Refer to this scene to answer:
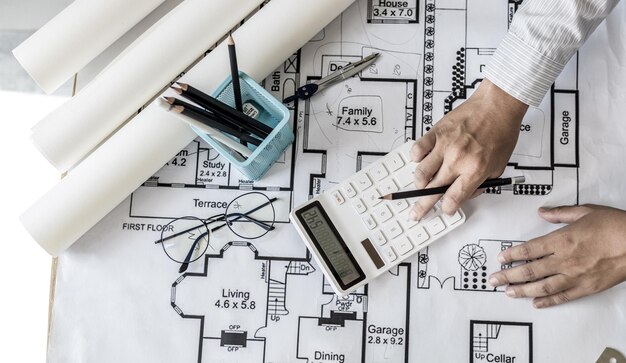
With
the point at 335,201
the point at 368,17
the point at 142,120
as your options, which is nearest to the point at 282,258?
the point at 335,201

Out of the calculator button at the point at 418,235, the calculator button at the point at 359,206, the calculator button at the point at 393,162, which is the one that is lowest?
the calculator button at the point at 418,235

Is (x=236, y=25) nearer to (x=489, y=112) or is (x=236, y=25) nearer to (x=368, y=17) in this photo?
(x=368, y=17)

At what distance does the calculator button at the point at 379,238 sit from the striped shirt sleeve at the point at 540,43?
9.3 inches

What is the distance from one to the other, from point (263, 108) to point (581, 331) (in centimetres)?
49

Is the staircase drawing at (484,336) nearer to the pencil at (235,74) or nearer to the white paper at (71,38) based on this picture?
the pencil at (235,74)

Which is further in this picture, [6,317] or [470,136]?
[6,317]

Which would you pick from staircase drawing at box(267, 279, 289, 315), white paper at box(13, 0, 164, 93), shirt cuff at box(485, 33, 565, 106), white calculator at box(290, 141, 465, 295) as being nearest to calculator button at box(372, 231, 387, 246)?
white calculator at box(290, 141, 465, 295)

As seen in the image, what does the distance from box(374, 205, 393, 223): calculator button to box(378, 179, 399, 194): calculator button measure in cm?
2

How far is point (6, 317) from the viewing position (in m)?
0.84

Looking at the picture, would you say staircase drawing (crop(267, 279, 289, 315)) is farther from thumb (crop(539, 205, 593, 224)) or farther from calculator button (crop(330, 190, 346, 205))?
thumb (crop(539, 205, 593, 224))

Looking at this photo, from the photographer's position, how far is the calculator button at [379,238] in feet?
2.34

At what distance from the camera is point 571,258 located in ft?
2.30

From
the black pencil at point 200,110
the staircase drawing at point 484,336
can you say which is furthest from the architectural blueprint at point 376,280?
the black pencil at point 200,110

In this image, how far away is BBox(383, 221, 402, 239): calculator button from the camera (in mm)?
713
